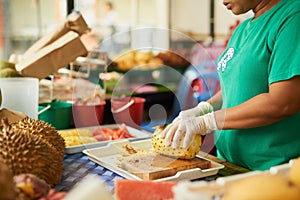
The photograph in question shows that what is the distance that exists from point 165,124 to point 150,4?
5.40 meters

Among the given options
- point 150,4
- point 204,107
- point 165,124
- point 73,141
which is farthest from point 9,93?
point 150,4

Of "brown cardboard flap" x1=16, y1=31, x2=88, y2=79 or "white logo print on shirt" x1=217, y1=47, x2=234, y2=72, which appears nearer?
"white logo print on shirt" x1=217, y1=47, x2=234, y2=72

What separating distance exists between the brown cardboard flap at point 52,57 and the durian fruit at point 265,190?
52.2 inches

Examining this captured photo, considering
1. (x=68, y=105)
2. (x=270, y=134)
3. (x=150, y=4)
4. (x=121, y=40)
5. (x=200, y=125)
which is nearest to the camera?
(x=200, y=125)

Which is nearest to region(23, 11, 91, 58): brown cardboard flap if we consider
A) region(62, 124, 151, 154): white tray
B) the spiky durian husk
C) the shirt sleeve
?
region(62, 124, 151, 154): white tray

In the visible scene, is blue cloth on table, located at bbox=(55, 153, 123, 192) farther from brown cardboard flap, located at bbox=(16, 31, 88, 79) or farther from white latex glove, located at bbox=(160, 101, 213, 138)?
brown cardboard flap, located at bbox=(16, 31, 88, 79)

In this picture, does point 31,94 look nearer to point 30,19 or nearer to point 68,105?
point 68,105

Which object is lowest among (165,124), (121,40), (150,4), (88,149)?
(88,149)

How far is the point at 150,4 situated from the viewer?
21.9 ft

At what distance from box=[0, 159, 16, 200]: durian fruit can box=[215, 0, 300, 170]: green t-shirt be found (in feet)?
2.96

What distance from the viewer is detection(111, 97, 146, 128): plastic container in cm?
189

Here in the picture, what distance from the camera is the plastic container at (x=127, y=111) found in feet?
6.20

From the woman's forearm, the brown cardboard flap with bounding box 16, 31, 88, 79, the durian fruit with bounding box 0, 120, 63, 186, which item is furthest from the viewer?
the brown cardboard flap with bounding box 16, 31, 88, 79

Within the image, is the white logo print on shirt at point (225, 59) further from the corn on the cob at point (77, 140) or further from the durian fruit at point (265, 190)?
the durian fruit at point (265, 190)
